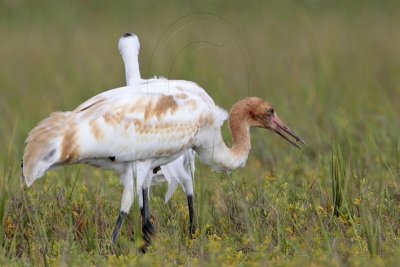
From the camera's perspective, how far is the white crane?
22.1 ft

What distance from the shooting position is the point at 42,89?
42.7 ft

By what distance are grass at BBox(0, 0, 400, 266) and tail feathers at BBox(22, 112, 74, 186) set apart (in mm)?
222

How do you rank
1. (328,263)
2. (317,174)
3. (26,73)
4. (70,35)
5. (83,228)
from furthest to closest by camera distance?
(70,35) < (26,73) < (317,174) < (83,228) < (328,263)

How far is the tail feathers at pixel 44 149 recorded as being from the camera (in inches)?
262

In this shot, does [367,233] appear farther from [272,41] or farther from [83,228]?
[272,41]

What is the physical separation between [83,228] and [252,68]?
5.97 m

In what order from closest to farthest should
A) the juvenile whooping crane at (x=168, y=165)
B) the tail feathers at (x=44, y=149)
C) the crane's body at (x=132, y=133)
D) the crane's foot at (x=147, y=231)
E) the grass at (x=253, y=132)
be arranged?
the grass at (x=253, y=132), the tail feathers at (x=44, y=149), the crane's body at (x=132, y=133), the crane's foot at (x=147, y=231), the juvenile whooping crane at (x=168, y=165)

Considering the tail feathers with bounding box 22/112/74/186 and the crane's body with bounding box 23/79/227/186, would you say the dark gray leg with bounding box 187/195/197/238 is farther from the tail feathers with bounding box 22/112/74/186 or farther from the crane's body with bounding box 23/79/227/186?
the tail feathers with bounding box 22/112/74/186

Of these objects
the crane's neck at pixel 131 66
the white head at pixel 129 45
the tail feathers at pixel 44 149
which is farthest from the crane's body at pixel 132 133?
the white head at pixel 129 45

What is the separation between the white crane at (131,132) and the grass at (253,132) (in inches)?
11.7

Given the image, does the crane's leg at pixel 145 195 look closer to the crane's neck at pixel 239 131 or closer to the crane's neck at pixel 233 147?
the crane's neck at pixel 233 147

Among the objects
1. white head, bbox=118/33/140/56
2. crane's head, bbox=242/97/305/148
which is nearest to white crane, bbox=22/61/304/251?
crane's head, bbox=242/97/305/148

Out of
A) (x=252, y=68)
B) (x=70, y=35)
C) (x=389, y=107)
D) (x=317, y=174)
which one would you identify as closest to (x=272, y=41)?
(x=252, y=68)

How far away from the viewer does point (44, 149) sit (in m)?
6.71
